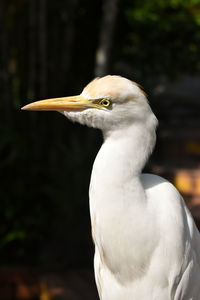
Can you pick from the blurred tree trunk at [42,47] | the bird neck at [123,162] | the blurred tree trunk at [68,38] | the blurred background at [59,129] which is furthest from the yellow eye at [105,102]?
the blurred tree trunk at [68,38]

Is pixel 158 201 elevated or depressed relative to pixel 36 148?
elevated

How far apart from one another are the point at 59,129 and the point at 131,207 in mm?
3920

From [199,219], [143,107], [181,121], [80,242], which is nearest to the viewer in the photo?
[143,107]

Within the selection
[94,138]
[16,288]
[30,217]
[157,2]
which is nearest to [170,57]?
[157,2]

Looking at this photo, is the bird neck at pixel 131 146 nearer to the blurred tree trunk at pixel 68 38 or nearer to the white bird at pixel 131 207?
the white bird at pixel 131 207

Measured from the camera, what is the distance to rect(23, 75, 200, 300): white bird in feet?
6.15

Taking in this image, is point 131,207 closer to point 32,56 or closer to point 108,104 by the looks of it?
point 108,104

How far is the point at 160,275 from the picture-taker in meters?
2.01

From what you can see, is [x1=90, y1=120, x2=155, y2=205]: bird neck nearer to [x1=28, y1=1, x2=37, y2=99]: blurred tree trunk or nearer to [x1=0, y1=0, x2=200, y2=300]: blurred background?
[x1=0, y1=0, x2=200, y2=300]: blurred background

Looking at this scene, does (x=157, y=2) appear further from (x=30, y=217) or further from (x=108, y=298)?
(x=108, y=298)

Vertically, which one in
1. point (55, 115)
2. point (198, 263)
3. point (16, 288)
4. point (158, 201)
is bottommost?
point (16, 288)

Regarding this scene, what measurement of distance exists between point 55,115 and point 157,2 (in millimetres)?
1824

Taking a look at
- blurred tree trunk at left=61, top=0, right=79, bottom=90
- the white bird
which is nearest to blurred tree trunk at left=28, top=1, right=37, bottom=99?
blurred tree trunk at left=61, top=0, right=79, bottom=90

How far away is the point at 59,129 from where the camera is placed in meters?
5.81
